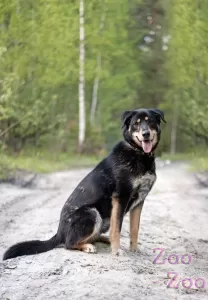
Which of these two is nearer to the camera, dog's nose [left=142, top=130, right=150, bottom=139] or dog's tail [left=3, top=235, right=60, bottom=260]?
dog's tail [left=3, top=235, right=60, bottom=260]

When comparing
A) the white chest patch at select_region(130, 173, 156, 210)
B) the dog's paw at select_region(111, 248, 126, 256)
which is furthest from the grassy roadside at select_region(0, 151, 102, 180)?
the dog's paw at select_region(111, 248, 126, 256)

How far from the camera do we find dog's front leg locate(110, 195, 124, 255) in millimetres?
5105

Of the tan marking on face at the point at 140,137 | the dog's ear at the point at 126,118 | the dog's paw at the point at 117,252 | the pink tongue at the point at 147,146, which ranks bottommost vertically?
the dog's paw at the point at 117,252

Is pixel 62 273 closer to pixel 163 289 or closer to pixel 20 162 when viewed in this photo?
pixel 163 289

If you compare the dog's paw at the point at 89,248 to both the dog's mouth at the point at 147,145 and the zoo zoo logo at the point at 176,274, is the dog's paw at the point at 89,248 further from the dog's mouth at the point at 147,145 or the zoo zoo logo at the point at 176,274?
the dog's mouth at the point at 147,145

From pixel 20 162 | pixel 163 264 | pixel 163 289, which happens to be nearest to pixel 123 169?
pixel 163 264

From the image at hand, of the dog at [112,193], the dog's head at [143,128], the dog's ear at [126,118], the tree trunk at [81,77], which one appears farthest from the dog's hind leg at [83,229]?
the tree trunk at [81,77]

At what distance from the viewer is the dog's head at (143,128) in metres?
5.18

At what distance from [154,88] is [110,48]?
7.29 metres

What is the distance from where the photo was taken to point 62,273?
4.37 m

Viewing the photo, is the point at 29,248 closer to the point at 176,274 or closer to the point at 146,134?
the point at 176,274

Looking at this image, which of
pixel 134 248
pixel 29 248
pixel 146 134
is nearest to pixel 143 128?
pixel 146 134

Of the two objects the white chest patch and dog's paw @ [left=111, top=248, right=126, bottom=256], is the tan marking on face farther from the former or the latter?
dog's paw @ [left=111, top=248, right=126, bottom=256]

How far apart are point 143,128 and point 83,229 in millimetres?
1235
